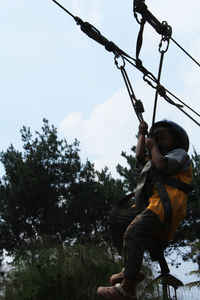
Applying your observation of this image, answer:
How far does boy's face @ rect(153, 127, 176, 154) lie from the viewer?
108 inches

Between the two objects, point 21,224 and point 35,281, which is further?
point 21,224

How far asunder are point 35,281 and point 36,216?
40.0 feet

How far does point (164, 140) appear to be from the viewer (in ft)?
9.06

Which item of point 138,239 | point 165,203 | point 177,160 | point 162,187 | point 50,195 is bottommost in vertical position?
point 138,239

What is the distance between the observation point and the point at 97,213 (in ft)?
64.6

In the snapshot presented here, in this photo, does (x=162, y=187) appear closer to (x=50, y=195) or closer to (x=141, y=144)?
(x=141, y=144)

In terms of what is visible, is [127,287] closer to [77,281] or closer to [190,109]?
[190,109]

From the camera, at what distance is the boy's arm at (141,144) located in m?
2.78

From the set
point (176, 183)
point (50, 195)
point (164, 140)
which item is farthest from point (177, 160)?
point (50, 195)

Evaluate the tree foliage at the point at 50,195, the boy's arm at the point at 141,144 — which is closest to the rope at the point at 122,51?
the boy's arm at the point at 141,144

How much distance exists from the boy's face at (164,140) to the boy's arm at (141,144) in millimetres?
87

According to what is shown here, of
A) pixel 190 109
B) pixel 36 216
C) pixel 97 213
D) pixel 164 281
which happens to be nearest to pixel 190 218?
pixel 97 213

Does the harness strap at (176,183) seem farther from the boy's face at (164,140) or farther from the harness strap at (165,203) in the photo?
the boy's face at (164,140)

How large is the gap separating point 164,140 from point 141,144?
16cm
